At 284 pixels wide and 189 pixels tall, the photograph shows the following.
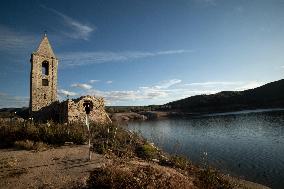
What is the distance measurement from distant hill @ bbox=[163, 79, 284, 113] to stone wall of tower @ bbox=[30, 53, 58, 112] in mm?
86949

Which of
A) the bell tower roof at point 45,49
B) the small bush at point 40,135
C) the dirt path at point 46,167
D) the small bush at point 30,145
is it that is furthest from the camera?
the bell tower roof at point 45,49

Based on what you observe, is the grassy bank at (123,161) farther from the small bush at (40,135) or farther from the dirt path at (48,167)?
the dirt path at (48,167)

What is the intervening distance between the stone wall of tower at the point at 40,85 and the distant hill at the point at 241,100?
86.9 metres

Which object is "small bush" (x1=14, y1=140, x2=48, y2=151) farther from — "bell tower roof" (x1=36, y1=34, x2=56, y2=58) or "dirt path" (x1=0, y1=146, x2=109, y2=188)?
→ "bell tower roof" (x1=36, y1=34, x2=56, y2=58)

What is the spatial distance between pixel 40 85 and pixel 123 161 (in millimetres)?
19591

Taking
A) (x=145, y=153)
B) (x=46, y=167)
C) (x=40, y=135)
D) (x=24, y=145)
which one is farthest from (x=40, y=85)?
(x=46, y=167)

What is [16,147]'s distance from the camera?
16.3 metres

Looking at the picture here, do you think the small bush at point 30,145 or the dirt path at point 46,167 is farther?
the small bush at point 30,145

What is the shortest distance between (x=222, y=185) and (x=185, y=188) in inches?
139

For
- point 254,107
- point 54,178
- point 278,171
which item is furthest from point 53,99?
point 254,107

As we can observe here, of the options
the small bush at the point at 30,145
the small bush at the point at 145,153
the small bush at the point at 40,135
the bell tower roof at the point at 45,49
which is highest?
the bell tower roof at the point at 45,49

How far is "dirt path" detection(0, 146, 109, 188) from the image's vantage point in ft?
32.2

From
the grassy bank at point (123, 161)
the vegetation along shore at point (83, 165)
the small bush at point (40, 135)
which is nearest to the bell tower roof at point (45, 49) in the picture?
the grassy bank at point (123, 161)

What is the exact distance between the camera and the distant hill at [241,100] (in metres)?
111
